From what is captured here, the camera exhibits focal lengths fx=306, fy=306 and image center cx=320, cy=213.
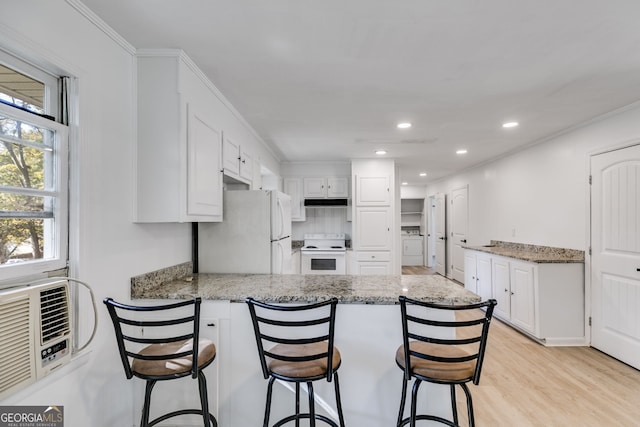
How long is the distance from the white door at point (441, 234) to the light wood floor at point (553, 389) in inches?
160

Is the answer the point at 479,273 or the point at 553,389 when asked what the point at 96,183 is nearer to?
the point at 553,389

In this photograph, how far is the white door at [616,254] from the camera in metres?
2.67

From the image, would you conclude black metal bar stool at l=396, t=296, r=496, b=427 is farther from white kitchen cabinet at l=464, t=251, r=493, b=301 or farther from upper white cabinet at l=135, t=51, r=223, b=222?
white kitchen cabinet at l=464, t=251, r=493, b=301

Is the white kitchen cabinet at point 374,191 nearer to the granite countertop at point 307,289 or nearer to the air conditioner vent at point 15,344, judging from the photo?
the granite countertop at point 307,289

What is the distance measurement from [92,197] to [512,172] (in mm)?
4991

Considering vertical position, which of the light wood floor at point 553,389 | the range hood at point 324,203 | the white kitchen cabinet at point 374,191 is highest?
the white kitchen cabinet at point 374,191

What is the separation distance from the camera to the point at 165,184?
1849 mm

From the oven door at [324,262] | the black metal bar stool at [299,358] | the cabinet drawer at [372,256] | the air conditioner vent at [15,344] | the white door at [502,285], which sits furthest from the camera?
the cabinet drawer at [372,256]

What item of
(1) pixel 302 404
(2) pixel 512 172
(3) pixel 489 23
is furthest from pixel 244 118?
(2) pixel 512 172

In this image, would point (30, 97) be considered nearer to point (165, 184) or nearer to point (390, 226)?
point (165, 184)

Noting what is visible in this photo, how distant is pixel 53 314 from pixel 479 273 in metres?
4.59

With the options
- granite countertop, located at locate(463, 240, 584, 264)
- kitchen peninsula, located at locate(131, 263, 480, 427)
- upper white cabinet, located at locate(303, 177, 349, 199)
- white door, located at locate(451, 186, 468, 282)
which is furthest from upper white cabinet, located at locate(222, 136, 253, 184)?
white door, located at locate(451, 186, 468, 282)

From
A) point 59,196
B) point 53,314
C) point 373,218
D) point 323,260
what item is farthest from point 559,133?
point 53,314

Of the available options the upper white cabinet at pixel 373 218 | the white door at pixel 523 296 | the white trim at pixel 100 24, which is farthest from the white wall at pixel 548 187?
the white trim at pixel 100 24
